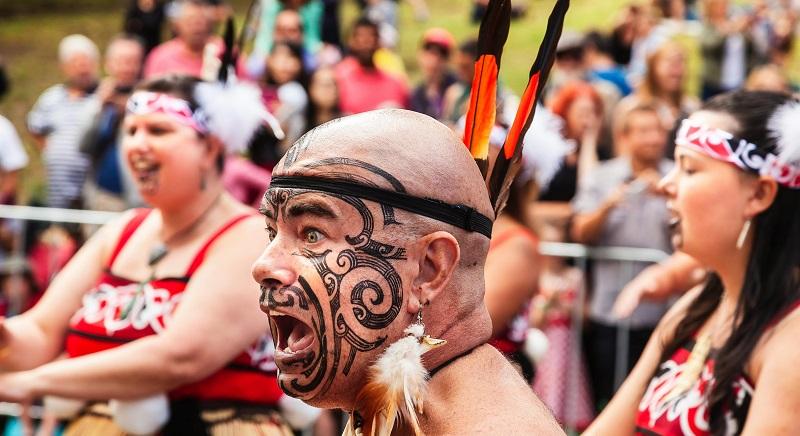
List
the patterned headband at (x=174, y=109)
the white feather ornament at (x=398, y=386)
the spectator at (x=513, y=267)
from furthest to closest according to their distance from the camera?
the spectator at (x=513, y=267), the patterned headband at (x=174, y=109), the white feather ornament at (x=398, y=386)

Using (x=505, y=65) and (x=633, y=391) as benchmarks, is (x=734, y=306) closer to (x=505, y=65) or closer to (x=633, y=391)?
(x=633, y=391)

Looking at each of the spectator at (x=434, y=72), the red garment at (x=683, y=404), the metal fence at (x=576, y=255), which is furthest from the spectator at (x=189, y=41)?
the red garment at (x=683, y=404)

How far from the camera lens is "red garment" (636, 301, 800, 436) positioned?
349 cm

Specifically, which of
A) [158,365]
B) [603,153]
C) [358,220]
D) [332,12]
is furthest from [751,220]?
[332,12]

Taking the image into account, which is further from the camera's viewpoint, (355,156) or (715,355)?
(715,355)

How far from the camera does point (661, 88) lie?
909 cm

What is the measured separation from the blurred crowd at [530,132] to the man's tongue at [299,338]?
2498 mm

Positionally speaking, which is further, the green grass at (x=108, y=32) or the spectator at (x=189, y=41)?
the green grass at (x=108, y=32)

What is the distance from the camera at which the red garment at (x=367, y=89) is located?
980 cm

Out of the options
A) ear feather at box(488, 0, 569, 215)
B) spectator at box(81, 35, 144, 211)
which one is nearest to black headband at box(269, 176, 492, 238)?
ear feather at box(488, 0, 569, 215)

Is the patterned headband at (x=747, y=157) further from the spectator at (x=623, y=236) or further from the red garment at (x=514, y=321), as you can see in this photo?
the spectator at (x=623, y=236)

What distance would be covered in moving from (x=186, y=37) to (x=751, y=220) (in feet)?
20.2

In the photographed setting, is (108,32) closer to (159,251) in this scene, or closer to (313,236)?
(159,251)

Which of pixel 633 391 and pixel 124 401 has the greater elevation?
pixel 633 391
